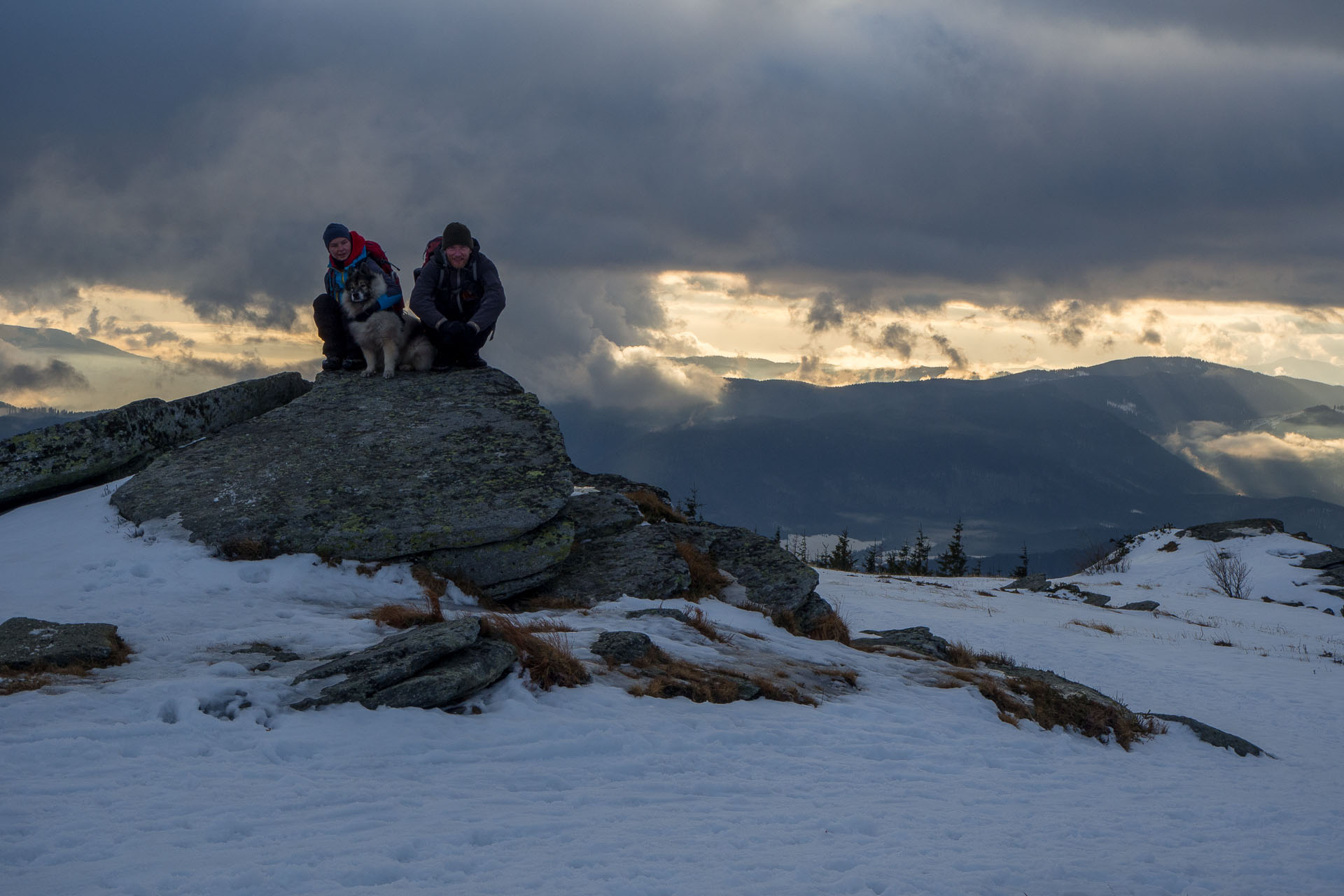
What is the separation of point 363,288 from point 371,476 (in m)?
4.08

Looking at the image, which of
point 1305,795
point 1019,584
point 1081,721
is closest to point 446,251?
point 1081,721

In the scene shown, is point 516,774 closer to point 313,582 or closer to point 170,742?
point 170,742

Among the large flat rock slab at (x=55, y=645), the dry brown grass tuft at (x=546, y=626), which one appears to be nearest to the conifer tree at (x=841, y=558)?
the dry brown grass tuft at (x=546, y=626)

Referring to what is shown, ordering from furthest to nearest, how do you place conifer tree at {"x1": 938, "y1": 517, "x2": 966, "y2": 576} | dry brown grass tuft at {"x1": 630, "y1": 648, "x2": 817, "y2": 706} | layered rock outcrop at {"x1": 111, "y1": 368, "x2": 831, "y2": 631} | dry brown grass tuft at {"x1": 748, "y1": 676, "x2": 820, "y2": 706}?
1. conifer tree at {"x1": 938, "y1": 517, "x2": 966, "y2": 576}
2. layered rock outcrop at {"x1": 111, "y1": 368, "x2": 831, "y2": 631}
3. dry brown grass tuft at {"x1": 748, "y1": 676, "x2": 820, "y2": 706}
4. dry brown grass tuft at {"x1": 630, "y1": 648, "x2": 817, "y2": 706}

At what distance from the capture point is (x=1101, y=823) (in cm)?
856

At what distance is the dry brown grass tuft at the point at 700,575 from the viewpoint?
1558cm

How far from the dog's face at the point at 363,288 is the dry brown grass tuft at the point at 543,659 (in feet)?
27.6

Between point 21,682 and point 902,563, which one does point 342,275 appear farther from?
point 902,563

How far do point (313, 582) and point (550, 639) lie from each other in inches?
158

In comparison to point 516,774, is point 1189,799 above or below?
below

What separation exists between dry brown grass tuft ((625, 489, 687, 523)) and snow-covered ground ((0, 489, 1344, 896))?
16.6 feet

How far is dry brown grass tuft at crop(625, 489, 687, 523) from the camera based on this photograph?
1852 centimetres

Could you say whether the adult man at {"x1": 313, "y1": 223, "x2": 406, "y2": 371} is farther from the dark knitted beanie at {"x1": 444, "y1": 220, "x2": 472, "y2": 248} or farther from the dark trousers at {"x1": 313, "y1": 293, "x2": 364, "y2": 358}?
the dark knitted beanie at {"x1": 444, "y1": 220, "x2": 472, "y2": 248}

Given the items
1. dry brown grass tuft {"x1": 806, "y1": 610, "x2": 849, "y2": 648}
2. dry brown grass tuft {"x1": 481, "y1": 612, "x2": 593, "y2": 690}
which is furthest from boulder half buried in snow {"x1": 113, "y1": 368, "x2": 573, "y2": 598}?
dry brown grass tuft {"x1": 806, "y1": 610, "x2": 849, "y2": 648}
